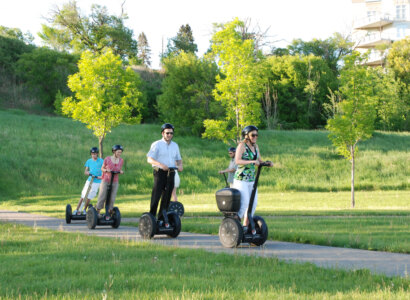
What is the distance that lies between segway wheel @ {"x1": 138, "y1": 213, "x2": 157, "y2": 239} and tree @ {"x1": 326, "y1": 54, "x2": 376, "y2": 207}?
15.3 m

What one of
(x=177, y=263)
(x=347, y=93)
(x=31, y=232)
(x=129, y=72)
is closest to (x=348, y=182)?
(x=347, y=93)

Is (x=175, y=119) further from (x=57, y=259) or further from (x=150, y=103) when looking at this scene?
(x=57, y=259)

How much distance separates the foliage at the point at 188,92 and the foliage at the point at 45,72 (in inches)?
696

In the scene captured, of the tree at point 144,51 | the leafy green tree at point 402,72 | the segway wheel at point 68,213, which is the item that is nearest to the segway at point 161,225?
the segway wheel at point 68,213

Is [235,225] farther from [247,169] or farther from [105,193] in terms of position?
[105,193]

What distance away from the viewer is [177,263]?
271 inches

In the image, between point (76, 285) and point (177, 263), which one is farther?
point (177, 263)

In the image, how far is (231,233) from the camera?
27.8ft

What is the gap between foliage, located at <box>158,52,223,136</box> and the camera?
152 feet

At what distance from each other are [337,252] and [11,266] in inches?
188

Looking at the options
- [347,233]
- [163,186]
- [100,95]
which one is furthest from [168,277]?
[100,95]

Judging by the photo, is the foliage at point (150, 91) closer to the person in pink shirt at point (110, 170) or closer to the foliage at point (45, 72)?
the foliage at point (45, 72)

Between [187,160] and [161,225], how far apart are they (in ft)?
94.0

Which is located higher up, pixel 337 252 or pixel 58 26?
pixel 58 26
